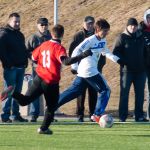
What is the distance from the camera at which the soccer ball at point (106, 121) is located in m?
18.3

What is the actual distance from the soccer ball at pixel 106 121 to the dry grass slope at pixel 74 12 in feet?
30.8

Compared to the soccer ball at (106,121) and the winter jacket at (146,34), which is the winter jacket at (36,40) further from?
the soccer ball at (106,121)

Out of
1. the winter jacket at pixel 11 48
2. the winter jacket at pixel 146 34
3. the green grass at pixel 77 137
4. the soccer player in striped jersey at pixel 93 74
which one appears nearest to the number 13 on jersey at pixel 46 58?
the green grass at pixel 77 137

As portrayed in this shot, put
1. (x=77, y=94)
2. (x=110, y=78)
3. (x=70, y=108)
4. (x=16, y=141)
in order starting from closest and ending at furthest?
(x=16, y=141)
(x=77, y=94)
(x=70, y=108)
(x=110, y=78)

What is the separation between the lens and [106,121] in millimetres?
18297

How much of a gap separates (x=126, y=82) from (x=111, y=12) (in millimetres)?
10728

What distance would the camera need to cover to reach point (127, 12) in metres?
30.7

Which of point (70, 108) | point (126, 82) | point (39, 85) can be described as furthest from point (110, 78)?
point (39, 85)

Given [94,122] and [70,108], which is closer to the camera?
[94,122]

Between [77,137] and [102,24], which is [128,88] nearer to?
[102,24]

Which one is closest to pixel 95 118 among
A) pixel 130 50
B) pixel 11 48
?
pixel 130 50

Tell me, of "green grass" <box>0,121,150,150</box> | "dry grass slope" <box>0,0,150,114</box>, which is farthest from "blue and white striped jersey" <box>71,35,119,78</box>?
"dry grass slope" <box>0,0,150,114</box>

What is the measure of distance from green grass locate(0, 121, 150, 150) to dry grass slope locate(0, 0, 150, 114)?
9263mm

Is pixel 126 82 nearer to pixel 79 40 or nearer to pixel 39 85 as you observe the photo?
pixel 79 40
